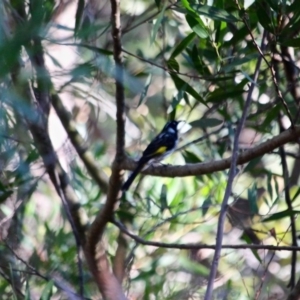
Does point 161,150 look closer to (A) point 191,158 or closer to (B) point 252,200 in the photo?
(A) point 191,158

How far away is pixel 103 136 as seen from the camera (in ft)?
10.5

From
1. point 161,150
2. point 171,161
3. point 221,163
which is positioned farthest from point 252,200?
point 171,161

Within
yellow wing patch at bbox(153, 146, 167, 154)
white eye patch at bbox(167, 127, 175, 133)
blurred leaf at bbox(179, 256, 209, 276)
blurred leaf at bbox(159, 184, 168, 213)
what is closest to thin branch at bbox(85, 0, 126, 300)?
blurred leaf at bbox(159, 184, 168, 213)

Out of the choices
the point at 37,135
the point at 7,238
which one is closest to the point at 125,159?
the point at 37,135

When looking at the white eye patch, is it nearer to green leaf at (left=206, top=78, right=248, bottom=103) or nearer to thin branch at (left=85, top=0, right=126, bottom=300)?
green leaf at (left=206, top=78, right=248, bottom=103)

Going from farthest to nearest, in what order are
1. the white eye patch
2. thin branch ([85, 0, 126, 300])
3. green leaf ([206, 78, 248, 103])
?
the white eye patch, green leaf ([206, 78, 248, 103]), thin branch ([85, 0, 126, 300])

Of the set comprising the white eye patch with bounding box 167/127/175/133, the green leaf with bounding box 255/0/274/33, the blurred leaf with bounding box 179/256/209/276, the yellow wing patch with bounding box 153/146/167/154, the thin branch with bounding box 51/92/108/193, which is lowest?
the blurred leaf with bounding box 179/256/209/276

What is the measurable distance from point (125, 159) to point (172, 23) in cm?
125

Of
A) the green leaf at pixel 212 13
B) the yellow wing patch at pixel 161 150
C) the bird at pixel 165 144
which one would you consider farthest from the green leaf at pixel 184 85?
the yellow wing patch at pixel 161 150

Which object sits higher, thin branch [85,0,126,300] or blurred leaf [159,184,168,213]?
blurred leaf [159,184,168,213]

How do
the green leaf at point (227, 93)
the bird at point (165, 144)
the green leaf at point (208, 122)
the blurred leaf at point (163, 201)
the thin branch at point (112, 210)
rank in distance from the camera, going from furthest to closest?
the bird at point (165, 144) → the blurred leaf at point (163, 201) → the green leaf at point (208, 122) → the green leaf at point (227, 93) → the thin branch at point (112, 210)

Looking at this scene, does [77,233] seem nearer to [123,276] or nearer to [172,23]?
[123,276]

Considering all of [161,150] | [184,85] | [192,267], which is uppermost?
[161,150]

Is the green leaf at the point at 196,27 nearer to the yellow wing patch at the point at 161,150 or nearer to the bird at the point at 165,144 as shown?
the bird at the point at 165,144
